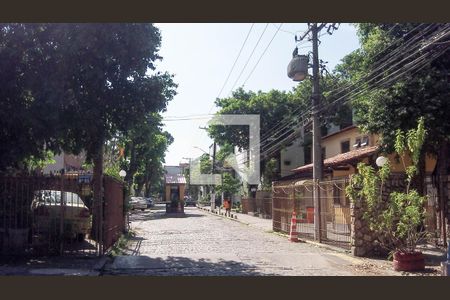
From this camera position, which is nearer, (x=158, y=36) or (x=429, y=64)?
(x=158, y=36)

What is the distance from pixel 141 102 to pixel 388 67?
8938 mm

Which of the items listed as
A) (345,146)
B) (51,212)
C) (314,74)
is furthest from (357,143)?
(51,212)

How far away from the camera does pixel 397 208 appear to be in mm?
11594

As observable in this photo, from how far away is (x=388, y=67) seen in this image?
17.7m

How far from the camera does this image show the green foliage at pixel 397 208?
11.3 meters

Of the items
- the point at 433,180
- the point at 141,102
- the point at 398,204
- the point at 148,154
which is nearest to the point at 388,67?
the point at 433,180

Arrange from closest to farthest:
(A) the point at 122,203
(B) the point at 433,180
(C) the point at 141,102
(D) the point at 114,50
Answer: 1. (D) the point at 114,50
2. (C) the point at 141,102
3. (B) the point at 433,180
4. (A) the point at 122,203

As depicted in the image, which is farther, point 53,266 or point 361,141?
point 361,141

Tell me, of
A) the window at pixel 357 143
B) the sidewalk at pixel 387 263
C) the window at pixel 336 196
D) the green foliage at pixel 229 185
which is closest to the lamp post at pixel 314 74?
the window at pixel 336 196

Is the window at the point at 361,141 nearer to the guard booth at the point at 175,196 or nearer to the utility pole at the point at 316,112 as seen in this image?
the utility pole at the point at 316,112

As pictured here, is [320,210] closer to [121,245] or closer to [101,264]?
[121,245]

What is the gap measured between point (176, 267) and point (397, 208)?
200 inches

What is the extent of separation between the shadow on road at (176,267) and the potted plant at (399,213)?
10.2 feet

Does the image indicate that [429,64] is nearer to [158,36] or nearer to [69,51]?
[158,36]
